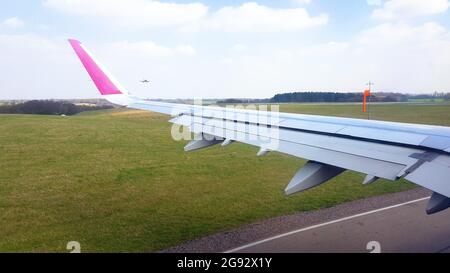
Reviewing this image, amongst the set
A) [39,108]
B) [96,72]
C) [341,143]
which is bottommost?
[341,143]

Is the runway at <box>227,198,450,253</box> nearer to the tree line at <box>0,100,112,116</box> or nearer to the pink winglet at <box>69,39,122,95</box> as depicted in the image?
the pink winglet at <box>69,39,122,95</box>

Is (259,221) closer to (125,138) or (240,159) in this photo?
(240,159)

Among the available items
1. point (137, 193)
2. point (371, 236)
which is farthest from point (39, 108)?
point (371, 236)

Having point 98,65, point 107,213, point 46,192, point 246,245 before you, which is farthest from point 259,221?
point 46,192

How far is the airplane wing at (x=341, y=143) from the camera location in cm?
321

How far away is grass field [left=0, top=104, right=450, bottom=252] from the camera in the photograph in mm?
8078

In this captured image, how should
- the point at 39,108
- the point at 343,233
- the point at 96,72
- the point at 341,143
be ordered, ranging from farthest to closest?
the point at 39,108, the point at 343,233, the point at 96,72, the point at 341,143

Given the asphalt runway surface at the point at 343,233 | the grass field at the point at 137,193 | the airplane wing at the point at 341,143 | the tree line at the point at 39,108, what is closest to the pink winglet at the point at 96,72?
the airplane wing at the point at 341,143

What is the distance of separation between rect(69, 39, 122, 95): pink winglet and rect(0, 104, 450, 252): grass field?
131 inches

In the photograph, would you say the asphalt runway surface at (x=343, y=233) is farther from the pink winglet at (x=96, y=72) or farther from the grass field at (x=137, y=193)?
the pink winglet at (x=96, y=72)

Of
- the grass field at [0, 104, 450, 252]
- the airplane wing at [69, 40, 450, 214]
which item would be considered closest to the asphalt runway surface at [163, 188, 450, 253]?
the grass field at [0, 104, 450, 252]

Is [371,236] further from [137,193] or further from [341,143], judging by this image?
[137,193]

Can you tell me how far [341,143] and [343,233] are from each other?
13.7 feet

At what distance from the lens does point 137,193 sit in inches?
445
